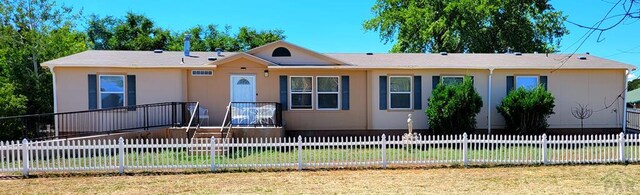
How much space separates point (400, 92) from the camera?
14.8m

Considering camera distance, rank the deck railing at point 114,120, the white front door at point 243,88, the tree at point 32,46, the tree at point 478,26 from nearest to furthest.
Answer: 1. the deck railing at point 114,120
2. the white front door at point 243,88
3. the tree at point 32,46
4. the tree at point 478,26

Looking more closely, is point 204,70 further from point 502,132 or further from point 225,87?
point 502,132

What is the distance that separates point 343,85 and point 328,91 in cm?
57

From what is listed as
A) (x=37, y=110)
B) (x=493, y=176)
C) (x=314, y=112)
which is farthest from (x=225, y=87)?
(x=37, y=110)

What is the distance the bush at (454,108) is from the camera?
1345 cm

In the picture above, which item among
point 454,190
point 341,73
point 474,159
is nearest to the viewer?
point 454,190

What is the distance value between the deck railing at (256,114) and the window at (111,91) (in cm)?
379

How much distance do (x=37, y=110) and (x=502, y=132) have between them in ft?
64.2

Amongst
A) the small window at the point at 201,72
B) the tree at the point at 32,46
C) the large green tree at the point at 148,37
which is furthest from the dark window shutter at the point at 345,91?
the large green tree at the point at 148,37

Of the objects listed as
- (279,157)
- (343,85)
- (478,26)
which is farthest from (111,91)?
(478,26)

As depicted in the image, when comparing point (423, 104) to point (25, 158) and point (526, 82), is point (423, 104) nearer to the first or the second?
point (526, 82)

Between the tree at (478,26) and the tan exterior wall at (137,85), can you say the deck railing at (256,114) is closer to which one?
the tan exterior wall at (137,85)

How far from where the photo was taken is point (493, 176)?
8695 millimetres

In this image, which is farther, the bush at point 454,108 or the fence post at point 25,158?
the bush at point 454,108
